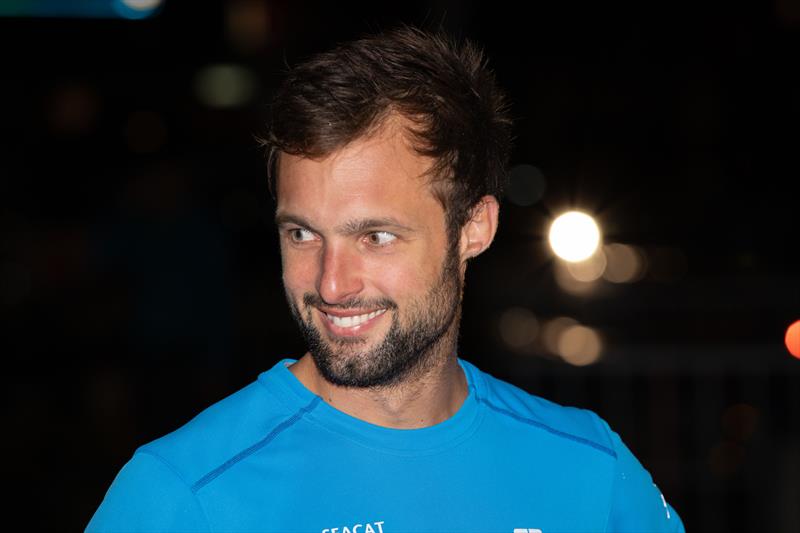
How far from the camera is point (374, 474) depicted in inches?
104

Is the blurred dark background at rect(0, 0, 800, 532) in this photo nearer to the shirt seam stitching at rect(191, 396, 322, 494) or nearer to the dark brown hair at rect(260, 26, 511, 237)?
the dark brown hair at rect(260, 26, 511, 237)

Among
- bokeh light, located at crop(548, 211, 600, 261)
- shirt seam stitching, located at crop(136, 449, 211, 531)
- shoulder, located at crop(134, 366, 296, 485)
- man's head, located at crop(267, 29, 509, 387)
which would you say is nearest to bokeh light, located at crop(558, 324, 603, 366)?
bokeh light, located at crop(548, 211, 600, 261)

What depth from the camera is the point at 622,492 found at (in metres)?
2.93

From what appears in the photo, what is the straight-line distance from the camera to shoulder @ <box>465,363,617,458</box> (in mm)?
2990

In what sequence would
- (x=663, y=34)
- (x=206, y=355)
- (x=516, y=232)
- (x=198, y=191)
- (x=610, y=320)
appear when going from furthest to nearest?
(x=198, y=191) → (x=206, y=355) → (x=663, y=34) → (x=516, y=232) → (x=610, y=320)

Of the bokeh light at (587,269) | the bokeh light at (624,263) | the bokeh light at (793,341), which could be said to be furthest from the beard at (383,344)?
the bokeh light at (624,263)

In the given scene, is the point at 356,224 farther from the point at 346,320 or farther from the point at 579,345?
the point at 579,345

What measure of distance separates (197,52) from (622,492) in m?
9.32

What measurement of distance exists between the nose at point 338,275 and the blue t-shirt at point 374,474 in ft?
1.06

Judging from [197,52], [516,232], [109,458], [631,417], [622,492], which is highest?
[197,52]

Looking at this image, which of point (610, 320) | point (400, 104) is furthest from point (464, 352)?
point (400, 104)

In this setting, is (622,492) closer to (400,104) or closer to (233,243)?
(400,104)

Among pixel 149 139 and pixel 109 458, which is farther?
pixel 149 139

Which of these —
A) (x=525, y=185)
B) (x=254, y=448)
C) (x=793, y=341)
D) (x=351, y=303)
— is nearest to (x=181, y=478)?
(x=254, y=448)
